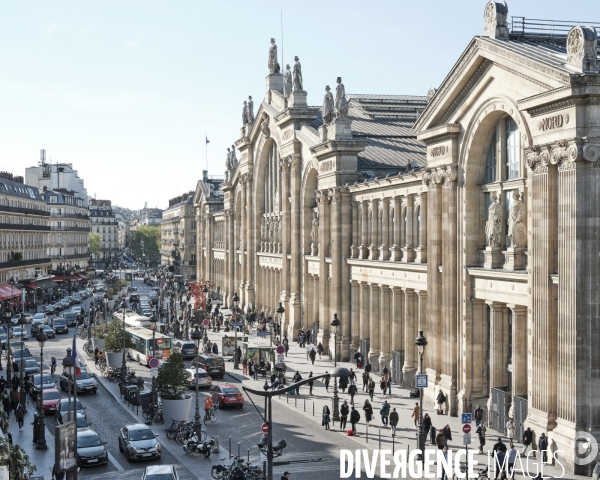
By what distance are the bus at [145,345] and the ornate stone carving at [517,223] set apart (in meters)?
30.8

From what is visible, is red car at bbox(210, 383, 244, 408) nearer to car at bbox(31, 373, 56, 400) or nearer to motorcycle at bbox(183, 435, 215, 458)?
motorcycle at bbox(183, 435, 215, 458)

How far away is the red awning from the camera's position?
308 ft

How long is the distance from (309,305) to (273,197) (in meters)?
18.8

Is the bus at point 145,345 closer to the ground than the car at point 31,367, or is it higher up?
higher up

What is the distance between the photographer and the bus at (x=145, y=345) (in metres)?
61.2

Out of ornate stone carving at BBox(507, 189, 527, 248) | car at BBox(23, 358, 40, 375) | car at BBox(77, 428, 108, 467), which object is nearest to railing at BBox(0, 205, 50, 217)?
car at BBox(23, 358, 40, 375)

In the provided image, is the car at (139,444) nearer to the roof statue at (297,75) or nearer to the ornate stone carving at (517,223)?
the ornate stone carving at (517,223)

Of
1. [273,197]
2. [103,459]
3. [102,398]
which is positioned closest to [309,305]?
[273,197]

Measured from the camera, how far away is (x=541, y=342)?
34.2 meters

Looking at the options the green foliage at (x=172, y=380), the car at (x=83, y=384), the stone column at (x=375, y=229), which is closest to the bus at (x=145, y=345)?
the car at (x=83, y=384)

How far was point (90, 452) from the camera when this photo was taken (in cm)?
3450

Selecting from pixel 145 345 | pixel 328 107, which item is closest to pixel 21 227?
pixel 145 345

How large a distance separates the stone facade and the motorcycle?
13282 millimetres

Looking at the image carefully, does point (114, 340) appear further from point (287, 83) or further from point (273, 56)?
point (273, 56)
